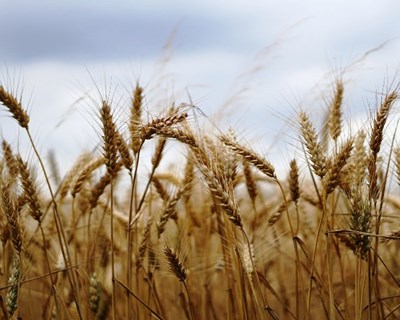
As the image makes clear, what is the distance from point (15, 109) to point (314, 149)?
1.15 m

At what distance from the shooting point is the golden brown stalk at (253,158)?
228cm

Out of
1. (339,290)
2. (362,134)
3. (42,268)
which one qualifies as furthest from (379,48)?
(42,268)

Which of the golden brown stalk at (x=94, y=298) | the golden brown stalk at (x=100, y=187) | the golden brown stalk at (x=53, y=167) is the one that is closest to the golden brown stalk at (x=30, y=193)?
the golden brown stalk at (x=94, y=298)

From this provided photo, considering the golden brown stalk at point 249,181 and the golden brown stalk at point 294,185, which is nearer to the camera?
the golden brown stalk at point 294,185

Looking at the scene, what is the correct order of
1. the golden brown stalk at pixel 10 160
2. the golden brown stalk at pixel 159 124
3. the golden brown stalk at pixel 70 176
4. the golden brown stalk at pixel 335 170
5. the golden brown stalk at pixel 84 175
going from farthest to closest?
the golden brown stalk at pixel 70 176, the golden brown stalk at pixel 84 175, the golden brown stalk at pixel 10 160, the golden brown stalk at pixel 335 170, the golden brown stalk at pixel 159 124

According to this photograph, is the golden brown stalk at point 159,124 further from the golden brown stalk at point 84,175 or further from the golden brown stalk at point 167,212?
the golden brown stalk at point 84,175

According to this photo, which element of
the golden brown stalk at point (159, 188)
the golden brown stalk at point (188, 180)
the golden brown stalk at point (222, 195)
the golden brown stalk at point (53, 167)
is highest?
the golden brown stalk at point (53, 167)

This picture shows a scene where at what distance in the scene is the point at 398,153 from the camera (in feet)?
8.66

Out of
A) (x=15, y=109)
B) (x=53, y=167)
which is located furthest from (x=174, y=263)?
(x=53, y=167)

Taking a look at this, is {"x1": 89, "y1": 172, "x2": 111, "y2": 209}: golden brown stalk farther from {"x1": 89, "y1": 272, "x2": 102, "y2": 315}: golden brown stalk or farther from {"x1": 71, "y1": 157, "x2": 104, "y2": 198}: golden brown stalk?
{"x1": 89, "y1": 272, "x2": 102, "y2": 315}: golden brown stalk

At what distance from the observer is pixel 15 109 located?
A: 2.65 meters

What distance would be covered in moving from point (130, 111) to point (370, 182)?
3.81 ft

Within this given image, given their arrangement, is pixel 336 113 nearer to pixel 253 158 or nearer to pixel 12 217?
pixel 253 158

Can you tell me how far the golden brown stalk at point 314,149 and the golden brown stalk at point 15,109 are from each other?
1062mm
